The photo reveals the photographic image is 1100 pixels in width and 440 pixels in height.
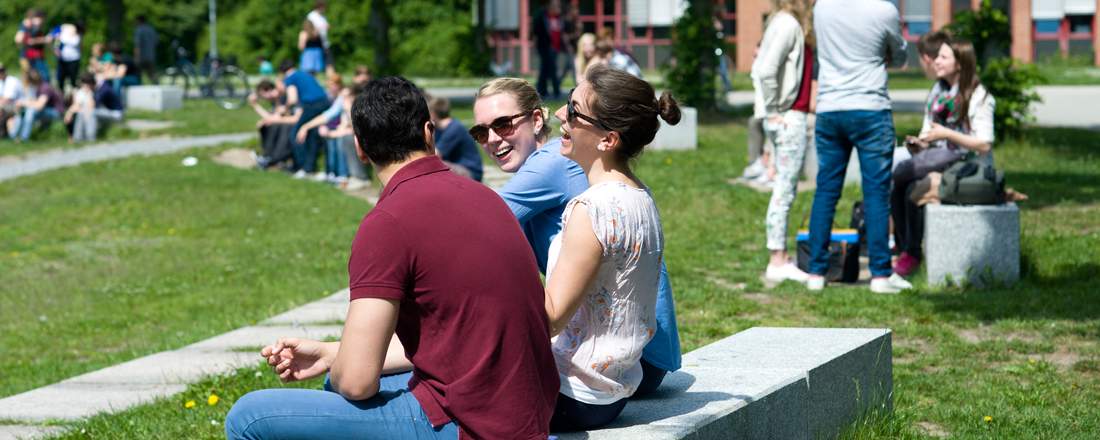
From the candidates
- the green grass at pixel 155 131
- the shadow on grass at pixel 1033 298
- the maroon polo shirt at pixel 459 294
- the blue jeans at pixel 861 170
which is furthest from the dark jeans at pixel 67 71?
the maroon polo shirt at pixel 459 294

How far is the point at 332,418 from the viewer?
3.64 m

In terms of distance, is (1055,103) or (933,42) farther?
(1055,103)

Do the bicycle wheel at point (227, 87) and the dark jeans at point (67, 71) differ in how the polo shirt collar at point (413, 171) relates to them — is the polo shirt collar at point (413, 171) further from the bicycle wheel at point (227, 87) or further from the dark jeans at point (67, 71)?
the dark jeans at point (67, 71)

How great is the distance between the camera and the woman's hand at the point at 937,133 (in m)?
8.74

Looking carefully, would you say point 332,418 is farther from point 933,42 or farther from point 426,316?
point 933,42

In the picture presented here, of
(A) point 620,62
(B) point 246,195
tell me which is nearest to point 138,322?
(B) point 246,195

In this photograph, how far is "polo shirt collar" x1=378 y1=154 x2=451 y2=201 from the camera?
356cm

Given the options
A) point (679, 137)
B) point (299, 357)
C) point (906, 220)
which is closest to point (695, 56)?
point (679, 137)

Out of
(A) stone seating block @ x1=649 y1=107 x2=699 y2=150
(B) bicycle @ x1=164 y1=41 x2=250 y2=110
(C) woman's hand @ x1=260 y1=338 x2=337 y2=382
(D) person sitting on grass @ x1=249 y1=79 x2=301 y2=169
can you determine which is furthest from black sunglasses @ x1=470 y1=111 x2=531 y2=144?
(B) bicycle @ x1=164 y1=41 x2=250 y2=110

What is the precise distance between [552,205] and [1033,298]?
13.8 feet

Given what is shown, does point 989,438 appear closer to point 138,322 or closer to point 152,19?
point 138,322

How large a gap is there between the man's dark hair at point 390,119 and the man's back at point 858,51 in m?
4.83

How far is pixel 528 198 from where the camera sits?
4520 mm

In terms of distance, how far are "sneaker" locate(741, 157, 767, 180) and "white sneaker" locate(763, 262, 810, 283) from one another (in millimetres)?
4732
